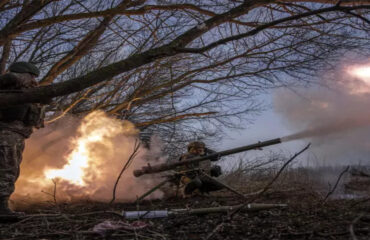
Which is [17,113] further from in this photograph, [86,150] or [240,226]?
[240,226]

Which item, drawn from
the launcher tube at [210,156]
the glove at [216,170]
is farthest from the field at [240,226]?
the glove at [216,170]

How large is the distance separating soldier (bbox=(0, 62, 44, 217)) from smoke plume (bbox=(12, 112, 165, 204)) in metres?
2.53

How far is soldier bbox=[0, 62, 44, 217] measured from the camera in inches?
249

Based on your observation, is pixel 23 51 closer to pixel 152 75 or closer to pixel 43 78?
pixel 43 78

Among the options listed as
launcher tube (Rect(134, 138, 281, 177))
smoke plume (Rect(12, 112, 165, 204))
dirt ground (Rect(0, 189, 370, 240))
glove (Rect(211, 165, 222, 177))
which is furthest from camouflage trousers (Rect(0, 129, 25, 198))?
glove (Rect(211, 165, 222, 177))

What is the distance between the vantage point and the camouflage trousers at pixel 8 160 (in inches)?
248

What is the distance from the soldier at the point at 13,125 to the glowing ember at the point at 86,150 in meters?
2.91

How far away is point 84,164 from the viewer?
9.95 meters

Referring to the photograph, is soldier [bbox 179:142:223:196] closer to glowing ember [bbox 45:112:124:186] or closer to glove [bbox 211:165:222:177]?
glove [bbox 211:165:222:177]

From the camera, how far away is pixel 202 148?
895 cm

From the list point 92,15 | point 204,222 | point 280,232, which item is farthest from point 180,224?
point 92,15

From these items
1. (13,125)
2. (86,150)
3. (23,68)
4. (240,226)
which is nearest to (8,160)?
(13,125)

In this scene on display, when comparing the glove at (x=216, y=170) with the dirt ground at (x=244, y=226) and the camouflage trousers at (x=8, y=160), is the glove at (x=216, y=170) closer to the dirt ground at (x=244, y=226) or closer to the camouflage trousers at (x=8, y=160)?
the dirt ground at (x=244, y=226)

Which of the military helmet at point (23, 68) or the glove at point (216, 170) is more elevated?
the military helmet at point (23, 68)
